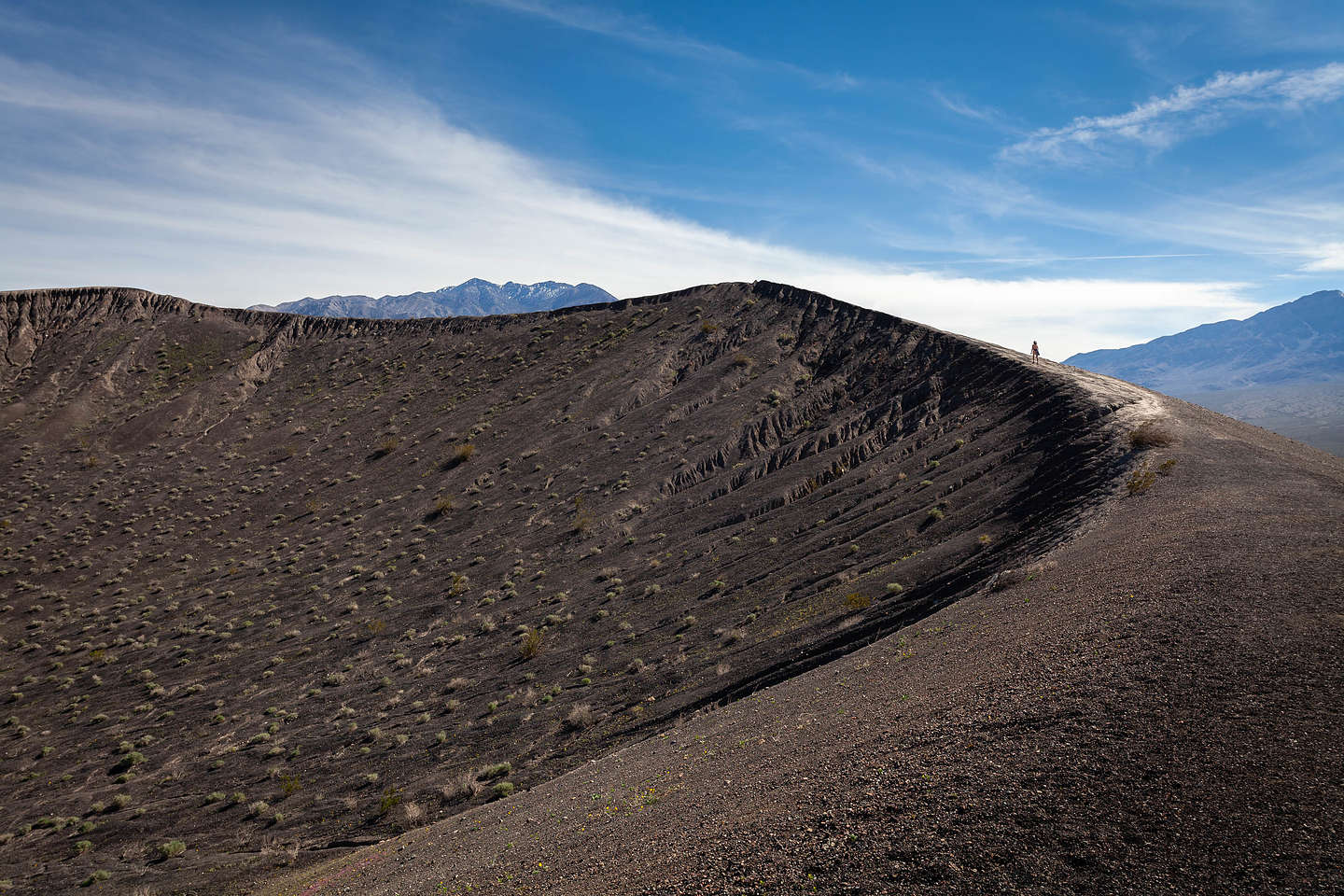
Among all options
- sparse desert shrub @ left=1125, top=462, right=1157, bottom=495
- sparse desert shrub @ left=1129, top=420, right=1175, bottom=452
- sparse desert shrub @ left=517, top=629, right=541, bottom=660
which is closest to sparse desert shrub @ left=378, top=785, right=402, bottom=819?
sparse desert shrub @ left=517, top=629, right=541, bottom=660

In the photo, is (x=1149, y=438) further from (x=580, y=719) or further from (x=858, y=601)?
(x=580, y=719)

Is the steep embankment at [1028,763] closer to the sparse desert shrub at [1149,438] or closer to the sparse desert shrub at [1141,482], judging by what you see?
the sparse desert shrub at [1141,482]

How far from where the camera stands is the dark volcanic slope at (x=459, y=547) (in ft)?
65.5

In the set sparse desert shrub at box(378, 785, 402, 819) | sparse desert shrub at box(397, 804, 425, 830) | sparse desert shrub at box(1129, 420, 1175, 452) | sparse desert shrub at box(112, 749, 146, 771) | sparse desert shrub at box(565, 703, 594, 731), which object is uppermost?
sparse desert shrub at box(1129, 420, 1175, 452)

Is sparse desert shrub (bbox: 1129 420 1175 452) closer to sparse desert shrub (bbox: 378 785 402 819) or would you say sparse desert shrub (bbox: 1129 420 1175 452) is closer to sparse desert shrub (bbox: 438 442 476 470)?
sparse desert shrub (bbox: 378 785 402 819)

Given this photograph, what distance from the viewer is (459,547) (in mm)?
38469

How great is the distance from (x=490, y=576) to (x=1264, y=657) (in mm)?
30601

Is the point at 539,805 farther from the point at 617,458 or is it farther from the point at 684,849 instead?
the point at 617,458

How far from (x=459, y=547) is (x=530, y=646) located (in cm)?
1422

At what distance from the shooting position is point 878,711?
12.1 metres

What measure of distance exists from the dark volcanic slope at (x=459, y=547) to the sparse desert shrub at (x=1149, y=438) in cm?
110

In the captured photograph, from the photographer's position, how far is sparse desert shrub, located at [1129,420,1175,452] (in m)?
22.7

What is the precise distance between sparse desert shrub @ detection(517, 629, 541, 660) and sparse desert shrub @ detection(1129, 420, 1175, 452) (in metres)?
23.1

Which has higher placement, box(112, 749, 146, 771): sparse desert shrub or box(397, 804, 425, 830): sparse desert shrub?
box(397, 804, 425, 830): sparse desert shrub
